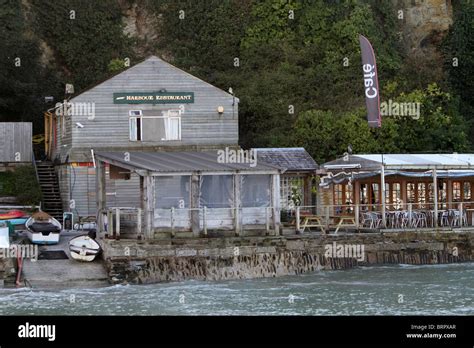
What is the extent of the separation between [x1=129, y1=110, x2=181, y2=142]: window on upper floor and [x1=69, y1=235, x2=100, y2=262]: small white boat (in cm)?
1067

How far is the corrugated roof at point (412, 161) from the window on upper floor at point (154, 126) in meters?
6.68

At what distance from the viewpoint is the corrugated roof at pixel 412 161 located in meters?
37.1

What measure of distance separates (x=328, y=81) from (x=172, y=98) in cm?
1391

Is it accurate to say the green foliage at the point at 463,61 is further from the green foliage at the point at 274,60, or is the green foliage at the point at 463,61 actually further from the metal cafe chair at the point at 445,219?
the metal cafe chair at the point at 445,219

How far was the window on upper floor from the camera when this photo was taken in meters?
42.0

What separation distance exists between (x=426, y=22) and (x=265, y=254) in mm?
32772

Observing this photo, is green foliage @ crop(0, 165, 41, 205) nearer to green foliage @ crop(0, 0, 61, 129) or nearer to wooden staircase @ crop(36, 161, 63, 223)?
wooden staircase @ crop(36, 161, 63, 223)

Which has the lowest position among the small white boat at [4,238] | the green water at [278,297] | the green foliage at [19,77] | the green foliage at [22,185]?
the green water at [278,297]

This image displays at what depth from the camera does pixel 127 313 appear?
79.8 feet

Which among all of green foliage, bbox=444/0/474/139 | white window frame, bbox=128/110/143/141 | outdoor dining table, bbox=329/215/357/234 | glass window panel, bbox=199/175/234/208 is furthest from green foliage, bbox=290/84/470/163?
glass window panel, bbox=199/175/234/208

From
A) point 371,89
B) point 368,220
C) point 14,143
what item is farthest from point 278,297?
point 14,143

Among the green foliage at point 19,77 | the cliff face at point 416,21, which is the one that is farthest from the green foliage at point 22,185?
the cliff face at point 416,21

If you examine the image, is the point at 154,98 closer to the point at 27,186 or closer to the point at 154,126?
the point at 154,126
